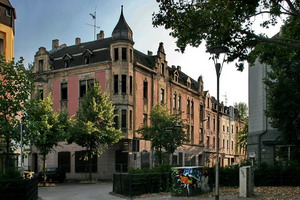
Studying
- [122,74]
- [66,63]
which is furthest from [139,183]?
[66,63]

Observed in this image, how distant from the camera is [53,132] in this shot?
111 ft

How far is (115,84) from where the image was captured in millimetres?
43781

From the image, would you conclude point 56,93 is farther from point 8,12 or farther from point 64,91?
point 8,12

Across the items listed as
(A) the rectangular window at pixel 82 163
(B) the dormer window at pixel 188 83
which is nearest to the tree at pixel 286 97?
(A) the rectangular window at pixel 82 163

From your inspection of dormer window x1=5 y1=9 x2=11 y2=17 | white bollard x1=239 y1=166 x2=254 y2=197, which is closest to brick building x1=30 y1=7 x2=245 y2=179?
dormer window x1=5 y1=9 x2=11 y2=17

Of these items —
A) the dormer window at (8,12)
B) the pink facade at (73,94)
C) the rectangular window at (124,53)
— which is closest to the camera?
the dormer window at (8,12)

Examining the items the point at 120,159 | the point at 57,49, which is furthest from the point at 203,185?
the point at 57,49

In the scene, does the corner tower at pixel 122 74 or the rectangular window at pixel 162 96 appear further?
the rectangular window at pixel 162 96

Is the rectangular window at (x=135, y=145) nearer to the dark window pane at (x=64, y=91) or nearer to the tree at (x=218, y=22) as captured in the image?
the dark window pane at (x=64, y=91)

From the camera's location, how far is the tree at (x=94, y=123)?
3725 cm

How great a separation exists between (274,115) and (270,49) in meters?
11.4

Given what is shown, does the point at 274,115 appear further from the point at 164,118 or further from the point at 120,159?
the point at 120,159

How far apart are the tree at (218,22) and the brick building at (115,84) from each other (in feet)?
79.0

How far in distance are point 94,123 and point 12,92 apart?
18125mm
